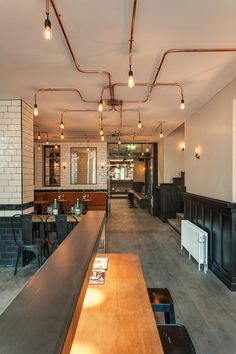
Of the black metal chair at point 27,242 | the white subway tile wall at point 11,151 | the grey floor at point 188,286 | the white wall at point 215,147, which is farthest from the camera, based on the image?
the white subway tile wall at point 11,151

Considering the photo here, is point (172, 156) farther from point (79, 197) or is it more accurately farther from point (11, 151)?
point (11, 151)

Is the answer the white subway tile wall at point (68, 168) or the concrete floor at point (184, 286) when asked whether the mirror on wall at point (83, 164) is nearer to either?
the white subway tile wall at point (68, 168)

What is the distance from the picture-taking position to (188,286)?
14.3ft

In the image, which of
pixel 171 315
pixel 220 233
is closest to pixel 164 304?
pixel 171 315

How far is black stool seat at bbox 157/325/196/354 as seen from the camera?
1822 mm

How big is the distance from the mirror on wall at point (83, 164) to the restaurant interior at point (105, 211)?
316 cm

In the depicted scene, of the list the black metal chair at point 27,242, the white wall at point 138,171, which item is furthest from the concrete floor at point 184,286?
the white wall at point 138,171

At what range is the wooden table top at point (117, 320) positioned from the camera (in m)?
1.51

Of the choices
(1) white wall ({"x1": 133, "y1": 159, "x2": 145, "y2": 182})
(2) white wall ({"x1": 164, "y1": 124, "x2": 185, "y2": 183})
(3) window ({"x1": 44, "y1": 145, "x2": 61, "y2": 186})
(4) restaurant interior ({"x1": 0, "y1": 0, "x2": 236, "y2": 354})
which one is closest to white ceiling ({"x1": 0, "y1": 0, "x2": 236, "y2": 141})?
(4) restaurant interior ({"x1": 0, "y1": 0, "x2": 236, "y2": 354})

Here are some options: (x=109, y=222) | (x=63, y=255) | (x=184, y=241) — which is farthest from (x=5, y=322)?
(x=109, y=222)

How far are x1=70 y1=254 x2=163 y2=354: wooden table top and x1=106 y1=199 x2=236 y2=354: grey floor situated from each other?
1.14 m

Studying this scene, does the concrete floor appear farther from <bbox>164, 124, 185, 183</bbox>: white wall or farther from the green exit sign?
the green exit sign

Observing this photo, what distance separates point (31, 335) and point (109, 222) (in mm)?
9572

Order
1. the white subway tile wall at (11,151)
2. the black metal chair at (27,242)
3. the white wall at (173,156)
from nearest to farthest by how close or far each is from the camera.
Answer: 1. the black metal chair at (27,242)
2. the white subway tile wall at (11,151)
3. the white wall at (173,156)
